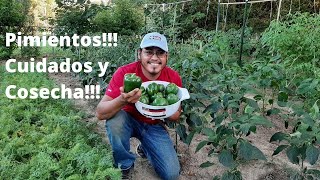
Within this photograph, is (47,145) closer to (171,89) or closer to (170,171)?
(170,171)

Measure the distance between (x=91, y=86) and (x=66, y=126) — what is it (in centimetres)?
191

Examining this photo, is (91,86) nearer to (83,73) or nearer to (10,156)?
(83,73)

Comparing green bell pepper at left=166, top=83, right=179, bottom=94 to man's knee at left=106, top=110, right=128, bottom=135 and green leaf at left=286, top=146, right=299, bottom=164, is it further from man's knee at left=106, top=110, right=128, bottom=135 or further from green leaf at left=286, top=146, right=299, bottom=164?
green leaf at left=286, top=146, right=299, bottom=164

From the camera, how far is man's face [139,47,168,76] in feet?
9.04

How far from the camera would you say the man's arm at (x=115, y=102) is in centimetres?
243

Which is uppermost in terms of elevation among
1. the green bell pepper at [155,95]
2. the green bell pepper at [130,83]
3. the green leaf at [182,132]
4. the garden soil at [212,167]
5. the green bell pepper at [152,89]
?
the green bell pepper at [130,83]

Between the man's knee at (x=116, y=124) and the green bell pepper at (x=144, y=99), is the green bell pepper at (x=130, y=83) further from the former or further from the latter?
the man's knee at (x=116, y=124)

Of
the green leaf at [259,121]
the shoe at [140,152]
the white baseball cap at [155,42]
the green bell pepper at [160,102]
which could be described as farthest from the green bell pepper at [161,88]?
the shoe at [140,152]

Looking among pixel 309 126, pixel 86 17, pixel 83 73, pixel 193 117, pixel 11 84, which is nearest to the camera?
pixel 309 126

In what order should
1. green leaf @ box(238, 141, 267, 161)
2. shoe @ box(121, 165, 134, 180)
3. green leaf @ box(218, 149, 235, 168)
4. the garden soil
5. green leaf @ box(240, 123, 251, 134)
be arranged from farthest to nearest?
the garden soil, shoe @ box(121, 165, 134, 180), green leaf @ box(218, 149, 235, 168), green leaf @ box(238, 141, 267, 161), green leaf @ box(240, 123, 251, 134)

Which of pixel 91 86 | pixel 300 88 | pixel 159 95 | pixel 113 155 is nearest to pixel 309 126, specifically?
pixel 300 88

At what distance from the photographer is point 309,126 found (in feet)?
7.88

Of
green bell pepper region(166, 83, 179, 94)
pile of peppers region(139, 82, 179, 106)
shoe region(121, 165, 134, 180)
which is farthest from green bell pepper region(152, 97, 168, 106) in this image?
shoe region(121, 165, 134, 180)

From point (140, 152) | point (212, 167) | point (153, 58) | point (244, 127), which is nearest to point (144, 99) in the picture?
point (153, 58)
